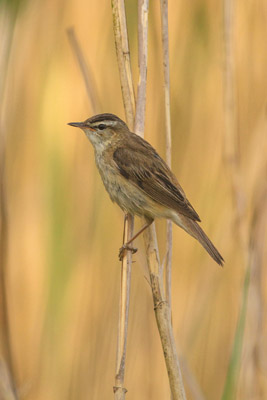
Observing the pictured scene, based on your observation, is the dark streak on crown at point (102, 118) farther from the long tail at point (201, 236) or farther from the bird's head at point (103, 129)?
the long tail at point (201, 236)

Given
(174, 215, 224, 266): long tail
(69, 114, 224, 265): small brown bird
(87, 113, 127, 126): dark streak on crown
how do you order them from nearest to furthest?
(174, 215, 224, 266): long tail
(69, 114, 224, 265): small brown bird
(87, 113, 127, 126): dark streak on crown

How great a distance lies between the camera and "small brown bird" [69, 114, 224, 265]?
253 cm

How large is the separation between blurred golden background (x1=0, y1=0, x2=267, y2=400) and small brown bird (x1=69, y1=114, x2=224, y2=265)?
14 centimetres

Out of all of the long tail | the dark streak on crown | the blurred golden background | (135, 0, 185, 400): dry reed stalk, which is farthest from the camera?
the blurred golden background

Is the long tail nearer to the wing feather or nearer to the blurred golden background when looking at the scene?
the wing feather

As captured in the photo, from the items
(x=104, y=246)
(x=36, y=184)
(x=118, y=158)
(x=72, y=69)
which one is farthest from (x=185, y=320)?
(x=72, y=69)

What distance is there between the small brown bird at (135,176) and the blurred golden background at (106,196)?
0.47 feet

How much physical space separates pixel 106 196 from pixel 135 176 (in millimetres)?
368

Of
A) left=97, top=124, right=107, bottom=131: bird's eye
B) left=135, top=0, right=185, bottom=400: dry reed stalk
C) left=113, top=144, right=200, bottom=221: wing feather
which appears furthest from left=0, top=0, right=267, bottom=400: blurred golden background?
left=135, top=0, right=185, bottom=400: dry reed stalk

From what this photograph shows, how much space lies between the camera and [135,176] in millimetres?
2615

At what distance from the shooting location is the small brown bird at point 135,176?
99.4 inches

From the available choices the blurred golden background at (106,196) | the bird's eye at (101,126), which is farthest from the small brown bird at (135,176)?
the blurred golden background at (106,196)

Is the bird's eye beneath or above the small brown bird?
above

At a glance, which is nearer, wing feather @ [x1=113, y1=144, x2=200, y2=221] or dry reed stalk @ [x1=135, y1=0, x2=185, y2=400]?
dry reed stalk @ [x1=135, y1=0, x2=185, y2=400]
